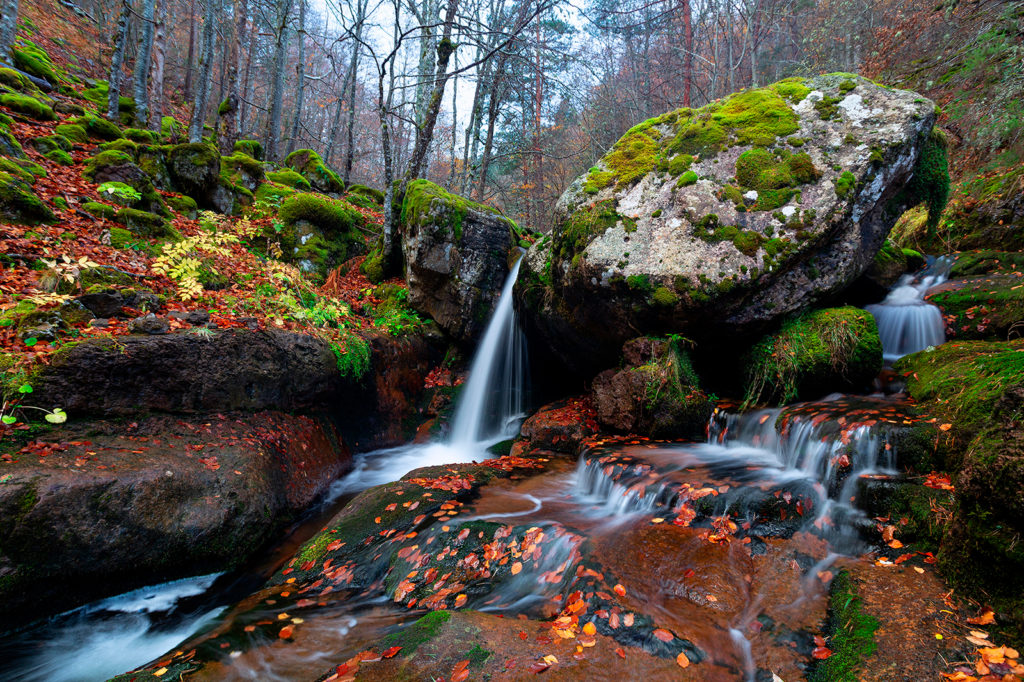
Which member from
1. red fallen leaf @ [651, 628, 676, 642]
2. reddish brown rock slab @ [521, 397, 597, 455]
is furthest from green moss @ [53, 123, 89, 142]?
red fallen leaf @ [651, 628, 676, 642]

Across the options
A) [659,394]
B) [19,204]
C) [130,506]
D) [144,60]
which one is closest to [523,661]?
[130,506]

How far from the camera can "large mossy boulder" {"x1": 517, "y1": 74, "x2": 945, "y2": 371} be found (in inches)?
213

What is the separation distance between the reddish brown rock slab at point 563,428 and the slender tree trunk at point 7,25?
47.3ft

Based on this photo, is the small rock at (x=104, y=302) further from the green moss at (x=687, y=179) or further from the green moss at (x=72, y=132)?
the green moss at (x=687, y=179)

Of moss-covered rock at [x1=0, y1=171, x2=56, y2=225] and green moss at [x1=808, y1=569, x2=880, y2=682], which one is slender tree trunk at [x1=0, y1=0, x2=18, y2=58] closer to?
moss-covered rock at [x1=0, y1=171, x2=56, y2=225]

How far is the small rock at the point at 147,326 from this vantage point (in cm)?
461

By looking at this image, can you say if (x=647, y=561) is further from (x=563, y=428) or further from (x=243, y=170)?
(x=243, y=170)

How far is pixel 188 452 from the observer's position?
14.4ft

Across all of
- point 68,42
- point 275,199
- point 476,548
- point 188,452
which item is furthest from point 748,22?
point 68,42

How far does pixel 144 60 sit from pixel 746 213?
13210 millimetres

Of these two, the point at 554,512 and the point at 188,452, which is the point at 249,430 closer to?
the point at 188,452

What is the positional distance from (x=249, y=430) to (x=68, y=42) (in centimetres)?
2208

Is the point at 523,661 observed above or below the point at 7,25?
below

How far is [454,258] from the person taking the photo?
8.08 meters
